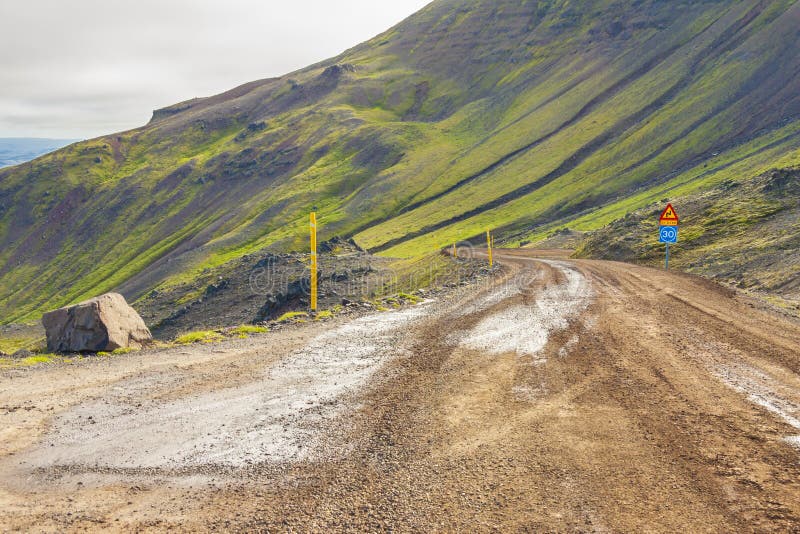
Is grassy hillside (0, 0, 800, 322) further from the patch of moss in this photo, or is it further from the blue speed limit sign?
the patch of moss

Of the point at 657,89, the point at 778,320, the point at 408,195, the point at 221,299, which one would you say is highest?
the point at 657,89

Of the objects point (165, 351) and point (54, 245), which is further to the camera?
point (54, 245)

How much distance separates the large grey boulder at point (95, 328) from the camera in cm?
1259

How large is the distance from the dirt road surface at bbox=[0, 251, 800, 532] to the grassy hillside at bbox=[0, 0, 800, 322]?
2299 inches

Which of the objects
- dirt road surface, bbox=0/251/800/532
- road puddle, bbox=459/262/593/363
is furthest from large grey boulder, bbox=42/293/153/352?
road puddle, bbox=459/262/593/363

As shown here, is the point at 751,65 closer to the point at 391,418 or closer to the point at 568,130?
the point at 568,130

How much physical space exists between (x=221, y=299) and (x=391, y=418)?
37950mm

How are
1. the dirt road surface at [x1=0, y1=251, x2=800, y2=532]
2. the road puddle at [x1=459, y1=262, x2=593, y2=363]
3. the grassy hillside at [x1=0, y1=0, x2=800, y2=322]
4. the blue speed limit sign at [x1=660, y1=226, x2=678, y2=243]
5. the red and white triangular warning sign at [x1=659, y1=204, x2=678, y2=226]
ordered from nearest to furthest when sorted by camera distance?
1. the dirt road surface at [x1=0, y1=251, x2=800, y2=532]
2. the road puddle at [x1=459, y1=262, x2=593, y2=363]
3. the red and white triangular warning sign at [x1=659, y1=204, x2=678, y2=226]
4. the blue speed limit sign at [x1=660, y1=226, x2=678, y2=243]
5. the grassy hillside at [x1=0, y1=0, x2=800, y2=322]

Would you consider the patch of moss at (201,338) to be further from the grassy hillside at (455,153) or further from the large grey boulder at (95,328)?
the grassy hillside at (455,153)

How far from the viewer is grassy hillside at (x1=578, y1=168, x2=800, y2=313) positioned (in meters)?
16.9

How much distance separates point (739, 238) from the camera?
73.2 feet

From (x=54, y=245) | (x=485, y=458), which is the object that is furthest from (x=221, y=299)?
(x=54, y=245)

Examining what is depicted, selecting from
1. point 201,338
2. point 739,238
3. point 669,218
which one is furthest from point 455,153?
point 201,338

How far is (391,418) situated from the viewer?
6570 mm
